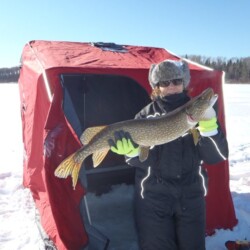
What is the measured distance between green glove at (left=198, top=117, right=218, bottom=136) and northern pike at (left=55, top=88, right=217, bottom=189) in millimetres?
60

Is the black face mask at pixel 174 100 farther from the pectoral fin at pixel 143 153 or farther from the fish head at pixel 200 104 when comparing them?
the pectoral fin at pixel 143 153

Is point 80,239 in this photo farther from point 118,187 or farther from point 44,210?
point 118,187

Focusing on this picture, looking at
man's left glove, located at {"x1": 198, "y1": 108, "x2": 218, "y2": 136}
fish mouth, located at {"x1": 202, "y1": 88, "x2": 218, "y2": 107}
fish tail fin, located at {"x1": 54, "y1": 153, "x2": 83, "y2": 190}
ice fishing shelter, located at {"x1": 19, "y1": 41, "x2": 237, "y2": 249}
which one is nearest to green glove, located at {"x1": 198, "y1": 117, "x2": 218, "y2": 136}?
man's left glove, located at {"x1": 198, "y1": 108, "x2": 218, "y2": 136}

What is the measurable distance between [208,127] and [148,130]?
0.45 metres

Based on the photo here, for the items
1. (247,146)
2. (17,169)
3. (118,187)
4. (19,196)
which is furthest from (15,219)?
(247,146)

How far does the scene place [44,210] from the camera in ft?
12.7

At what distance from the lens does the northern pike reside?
270 cm

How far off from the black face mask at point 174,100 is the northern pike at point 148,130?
17cm

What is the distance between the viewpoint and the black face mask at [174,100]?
2.94m

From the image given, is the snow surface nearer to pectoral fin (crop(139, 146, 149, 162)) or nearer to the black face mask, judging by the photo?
pectoral fin (crop(139, 146, 149, 162))

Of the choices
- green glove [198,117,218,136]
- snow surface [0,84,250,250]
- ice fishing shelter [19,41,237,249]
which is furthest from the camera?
snow surface [0,84,250,250]

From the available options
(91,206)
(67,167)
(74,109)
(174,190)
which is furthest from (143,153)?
(91,206)

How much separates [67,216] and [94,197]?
Result: 2317 mm

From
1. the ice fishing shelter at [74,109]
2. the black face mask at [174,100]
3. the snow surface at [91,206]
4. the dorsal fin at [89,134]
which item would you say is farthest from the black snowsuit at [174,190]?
the snow surface at [91,206]
